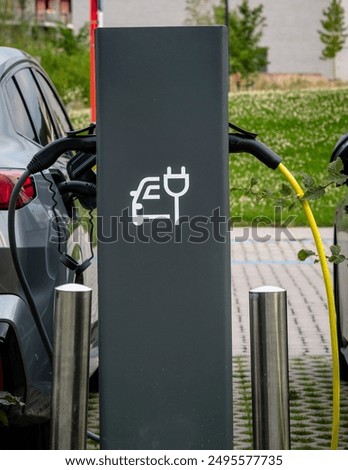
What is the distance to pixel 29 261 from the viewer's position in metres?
3.86

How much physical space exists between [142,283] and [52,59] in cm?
3589

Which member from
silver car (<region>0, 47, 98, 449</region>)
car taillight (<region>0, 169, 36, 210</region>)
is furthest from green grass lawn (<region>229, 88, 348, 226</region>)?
car taillight (<region>0, 169, 36, 210</region>)

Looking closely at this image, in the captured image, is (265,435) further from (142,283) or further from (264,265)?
(264,265)

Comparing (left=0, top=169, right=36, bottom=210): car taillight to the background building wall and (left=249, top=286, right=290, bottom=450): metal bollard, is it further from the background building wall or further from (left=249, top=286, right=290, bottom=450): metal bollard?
the background building wall

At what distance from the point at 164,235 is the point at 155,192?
0.13m

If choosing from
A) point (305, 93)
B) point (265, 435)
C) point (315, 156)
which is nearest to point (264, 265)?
point (265, 435)

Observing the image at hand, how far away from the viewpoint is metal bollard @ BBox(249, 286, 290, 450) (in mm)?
3178

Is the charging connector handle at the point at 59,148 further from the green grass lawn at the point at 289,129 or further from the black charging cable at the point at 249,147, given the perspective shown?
the green grass lawn at the point at 289,129

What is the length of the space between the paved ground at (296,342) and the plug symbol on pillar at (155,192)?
163cm

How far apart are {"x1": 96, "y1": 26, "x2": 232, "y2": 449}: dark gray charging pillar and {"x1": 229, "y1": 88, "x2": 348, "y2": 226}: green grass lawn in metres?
12.8

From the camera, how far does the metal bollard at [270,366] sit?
318cm

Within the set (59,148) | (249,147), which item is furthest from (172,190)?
(59,148)

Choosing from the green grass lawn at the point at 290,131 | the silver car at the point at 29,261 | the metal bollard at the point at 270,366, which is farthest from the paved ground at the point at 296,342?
the green grass lawn at the point at 290,131

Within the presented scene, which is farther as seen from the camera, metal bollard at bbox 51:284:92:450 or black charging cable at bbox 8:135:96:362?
black charging cable at bbox 8:135:96:362
